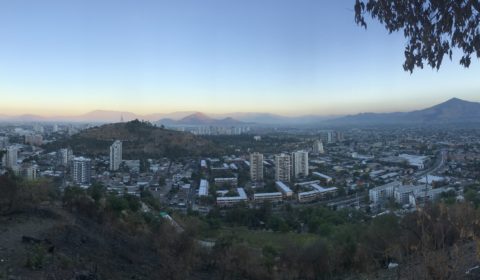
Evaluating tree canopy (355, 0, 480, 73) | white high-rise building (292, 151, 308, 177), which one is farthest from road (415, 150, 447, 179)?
tree canopy (355, 0, 480, 73)

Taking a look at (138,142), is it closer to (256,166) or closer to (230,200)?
(256,166)

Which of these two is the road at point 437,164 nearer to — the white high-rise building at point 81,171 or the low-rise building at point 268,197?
the low-rise building at point 268,197

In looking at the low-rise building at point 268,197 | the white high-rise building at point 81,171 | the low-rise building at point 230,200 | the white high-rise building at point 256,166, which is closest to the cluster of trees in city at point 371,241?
the low-rise building at point 230,200

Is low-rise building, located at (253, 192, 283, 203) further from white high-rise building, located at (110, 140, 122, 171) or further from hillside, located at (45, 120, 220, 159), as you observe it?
hillside, located at (45, 120, 220, 159)

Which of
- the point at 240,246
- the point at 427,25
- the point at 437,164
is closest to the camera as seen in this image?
the point at 427,25

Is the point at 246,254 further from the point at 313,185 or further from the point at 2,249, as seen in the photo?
the point at 313,185

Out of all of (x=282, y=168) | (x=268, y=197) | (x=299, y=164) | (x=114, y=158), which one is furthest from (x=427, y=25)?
(x=114, y=158)
